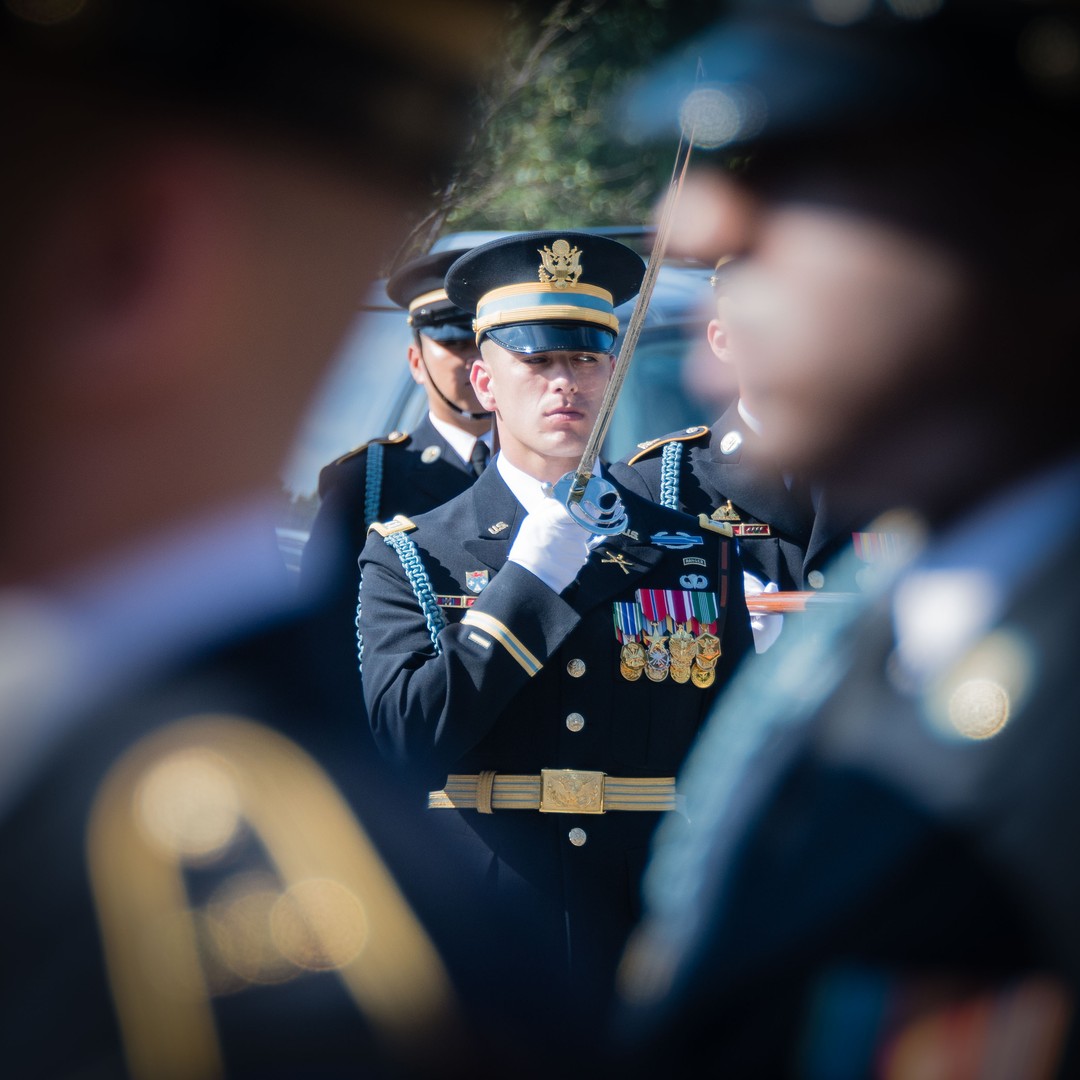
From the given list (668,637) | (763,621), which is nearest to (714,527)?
(668,637)

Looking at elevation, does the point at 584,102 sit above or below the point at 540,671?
above

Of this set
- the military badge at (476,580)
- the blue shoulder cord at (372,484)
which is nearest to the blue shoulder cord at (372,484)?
the blue shoulder cord at (372,484)

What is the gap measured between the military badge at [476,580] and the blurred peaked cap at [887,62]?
129 centimetres

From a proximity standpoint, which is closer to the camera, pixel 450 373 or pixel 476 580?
pixel 476 580

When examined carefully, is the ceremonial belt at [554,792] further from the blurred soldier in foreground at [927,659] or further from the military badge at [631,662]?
the blurred soldier in foreground at [927,659]

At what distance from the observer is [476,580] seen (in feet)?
8.23

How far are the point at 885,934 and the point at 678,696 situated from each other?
150cm

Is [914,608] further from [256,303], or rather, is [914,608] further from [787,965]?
[256,303]

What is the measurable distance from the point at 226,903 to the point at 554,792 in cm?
135

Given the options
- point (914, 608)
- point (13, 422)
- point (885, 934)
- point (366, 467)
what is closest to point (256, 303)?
point (13, 422)

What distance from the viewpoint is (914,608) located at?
3.18 ft

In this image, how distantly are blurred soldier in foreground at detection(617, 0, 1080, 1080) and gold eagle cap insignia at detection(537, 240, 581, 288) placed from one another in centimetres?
159

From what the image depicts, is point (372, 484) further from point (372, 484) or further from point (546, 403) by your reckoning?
point (546, 403)

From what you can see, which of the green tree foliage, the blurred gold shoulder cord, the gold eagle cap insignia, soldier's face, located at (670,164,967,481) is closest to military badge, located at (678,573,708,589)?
the gold eagle cap insignia
